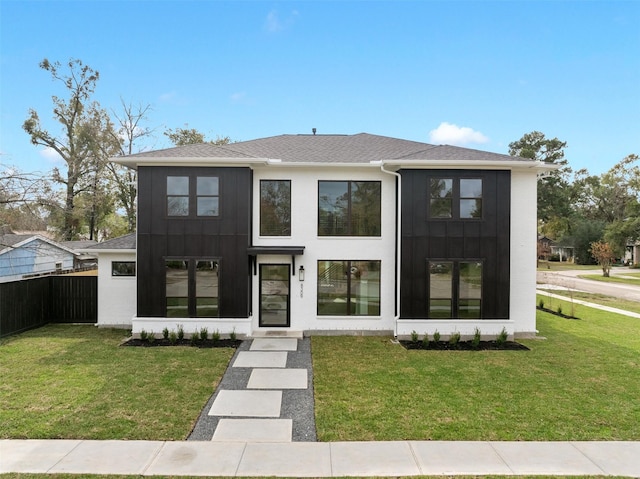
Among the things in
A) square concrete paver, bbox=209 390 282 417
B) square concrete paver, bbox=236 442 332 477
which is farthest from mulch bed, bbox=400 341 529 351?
square concrete paver, bbox=236 442 332 477

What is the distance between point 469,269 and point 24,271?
69.9 ft

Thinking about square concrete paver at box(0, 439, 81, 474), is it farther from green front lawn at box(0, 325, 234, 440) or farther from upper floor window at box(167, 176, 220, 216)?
upper floor window at box(167, 176, 220, 216)

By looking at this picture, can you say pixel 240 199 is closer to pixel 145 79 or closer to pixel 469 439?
pixel 469 439

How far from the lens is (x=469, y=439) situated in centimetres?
480

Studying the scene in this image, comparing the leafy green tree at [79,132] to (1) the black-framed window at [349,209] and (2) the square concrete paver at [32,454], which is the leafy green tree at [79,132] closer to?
(1) the black-framed window at [349,209]

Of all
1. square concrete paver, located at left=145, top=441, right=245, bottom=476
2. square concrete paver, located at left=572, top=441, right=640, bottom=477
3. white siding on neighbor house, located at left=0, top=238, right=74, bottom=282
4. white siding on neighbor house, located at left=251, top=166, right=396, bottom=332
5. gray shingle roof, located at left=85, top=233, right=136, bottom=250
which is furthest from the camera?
white siding on neighbor house, located at left=0, top=238, right=74, bottom=282

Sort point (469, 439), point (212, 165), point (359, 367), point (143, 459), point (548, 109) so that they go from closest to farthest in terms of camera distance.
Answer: point (143, 459) → point (469, 439) → point (359, 367) → point (212, 165) → point (548, 109)

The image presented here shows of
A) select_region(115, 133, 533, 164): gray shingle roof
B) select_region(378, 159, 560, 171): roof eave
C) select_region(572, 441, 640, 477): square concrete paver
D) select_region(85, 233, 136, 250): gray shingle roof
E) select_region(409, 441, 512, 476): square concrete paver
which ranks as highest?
select_region(115, 133, 533, 164): gray shingle roof

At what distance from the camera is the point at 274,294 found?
10.7 meters

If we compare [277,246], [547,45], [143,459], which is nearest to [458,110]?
[547,45]

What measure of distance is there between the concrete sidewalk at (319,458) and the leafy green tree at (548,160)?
47.6 meters

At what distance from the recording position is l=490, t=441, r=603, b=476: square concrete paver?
4.15 m

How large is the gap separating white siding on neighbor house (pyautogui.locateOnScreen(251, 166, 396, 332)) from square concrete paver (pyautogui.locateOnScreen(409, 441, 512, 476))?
5.87m

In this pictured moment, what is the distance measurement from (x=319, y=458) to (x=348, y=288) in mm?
6402
